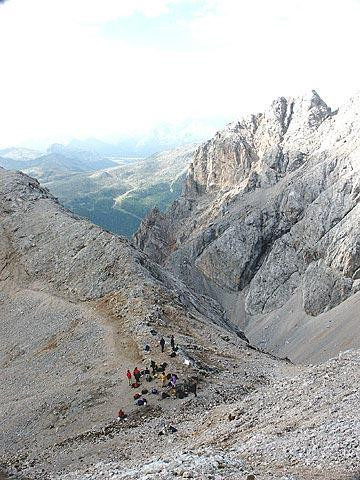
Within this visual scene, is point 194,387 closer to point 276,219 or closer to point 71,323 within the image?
point 71,323

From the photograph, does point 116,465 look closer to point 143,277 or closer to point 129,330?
point 129,330

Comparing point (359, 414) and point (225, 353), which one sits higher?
point (359, 414)

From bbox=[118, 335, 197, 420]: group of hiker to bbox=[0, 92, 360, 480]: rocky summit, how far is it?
122mm

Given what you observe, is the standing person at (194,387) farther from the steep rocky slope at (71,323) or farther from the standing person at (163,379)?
the standing person at (163,379)

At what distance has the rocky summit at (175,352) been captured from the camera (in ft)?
84.8

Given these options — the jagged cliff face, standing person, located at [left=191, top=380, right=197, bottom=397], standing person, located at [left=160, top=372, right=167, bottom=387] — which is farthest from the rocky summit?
the jagged cliff face

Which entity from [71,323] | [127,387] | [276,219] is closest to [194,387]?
[127,387]

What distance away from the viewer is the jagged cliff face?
110500 mm

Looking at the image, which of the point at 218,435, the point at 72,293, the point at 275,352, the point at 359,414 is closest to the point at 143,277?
the point at 72,293

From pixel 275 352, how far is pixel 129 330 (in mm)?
58832

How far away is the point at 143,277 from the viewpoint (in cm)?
5559

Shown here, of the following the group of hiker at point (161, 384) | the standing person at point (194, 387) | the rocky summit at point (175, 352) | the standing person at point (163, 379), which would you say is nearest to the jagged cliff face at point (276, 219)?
the rocky summit at point (175, 352)

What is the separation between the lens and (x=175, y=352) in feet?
135

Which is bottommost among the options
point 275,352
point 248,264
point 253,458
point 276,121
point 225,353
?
point 275,352
